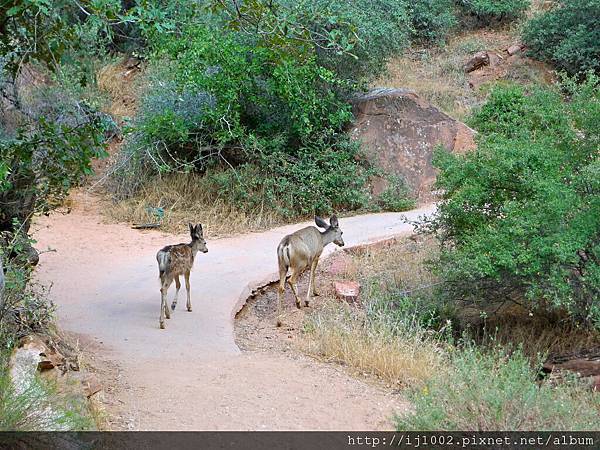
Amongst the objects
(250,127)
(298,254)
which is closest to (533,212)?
(298,254)

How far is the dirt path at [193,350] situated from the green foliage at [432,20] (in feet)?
56.8

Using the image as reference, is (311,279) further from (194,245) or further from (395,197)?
(395,197)

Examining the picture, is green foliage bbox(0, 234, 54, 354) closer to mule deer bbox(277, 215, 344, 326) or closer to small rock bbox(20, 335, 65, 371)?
small rock bbox(20, 335, 65, 371)

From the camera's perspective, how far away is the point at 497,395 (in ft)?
21.7

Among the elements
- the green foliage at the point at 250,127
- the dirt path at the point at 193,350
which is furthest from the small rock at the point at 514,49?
the dirt path at the point at 193,350

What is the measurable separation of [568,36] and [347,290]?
1865 centimetres

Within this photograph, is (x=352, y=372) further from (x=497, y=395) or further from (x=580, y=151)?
(x=580, y=151)

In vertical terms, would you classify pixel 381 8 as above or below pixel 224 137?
above

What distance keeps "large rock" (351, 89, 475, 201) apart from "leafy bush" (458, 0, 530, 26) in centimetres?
1240

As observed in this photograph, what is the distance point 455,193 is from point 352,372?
4612 mm

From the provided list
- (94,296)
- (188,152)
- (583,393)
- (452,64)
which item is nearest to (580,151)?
(583,393)

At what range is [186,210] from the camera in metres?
17.6

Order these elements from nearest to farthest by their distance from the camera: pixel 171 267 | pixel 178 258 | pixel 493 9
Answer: pixel 171 267 → pixel 178 258 → pixel 493 9

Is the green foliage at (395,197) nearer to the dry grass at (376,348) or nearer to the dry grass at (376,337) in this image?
Result: the dry grass at (376,337)
